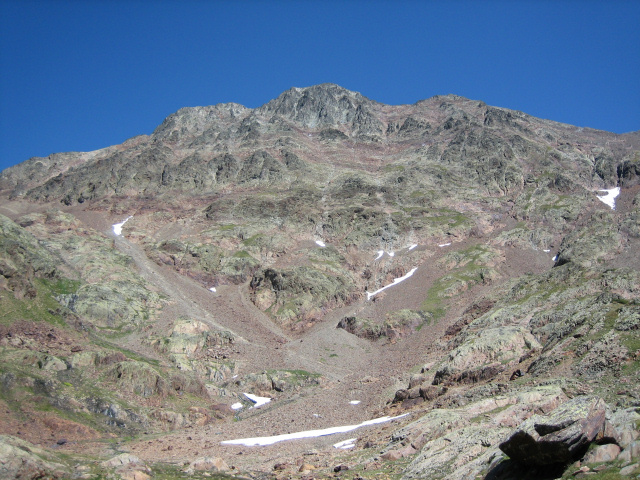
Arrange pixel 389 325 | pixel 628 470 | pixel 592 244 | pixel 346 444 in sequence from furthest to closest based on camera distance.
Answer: pixel 592 244, pixel 389 325, pixel 346 444, pixel 628 470

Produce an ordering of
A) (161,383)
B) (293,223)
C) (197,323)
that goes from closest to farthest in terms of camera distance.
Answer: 1. (161,383)
2. (197,323)
3. (293,223)

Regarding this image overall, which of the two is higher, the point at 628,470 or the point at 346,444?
the point at 346,444

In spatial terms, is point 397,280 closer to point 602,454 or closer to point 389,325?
point 389,325

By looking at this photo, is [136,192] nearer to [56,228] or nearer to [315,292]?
[56,228]

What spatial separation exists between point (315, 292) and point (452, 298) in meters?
30.5

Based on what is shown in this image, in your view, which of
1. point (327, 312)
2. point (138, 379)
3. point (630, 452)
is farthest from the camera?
point (327, 312)

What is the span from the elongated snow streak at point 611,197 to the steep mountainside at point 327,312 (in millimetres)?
1010

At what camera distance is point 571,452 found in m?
14.0

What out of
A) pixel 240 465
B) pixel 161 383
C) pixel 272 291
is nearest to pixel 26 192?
pixel 272 291

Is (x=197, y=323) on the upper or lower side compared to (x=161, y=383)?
upper

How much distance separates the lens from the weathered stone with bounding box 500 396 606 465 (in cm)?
1395

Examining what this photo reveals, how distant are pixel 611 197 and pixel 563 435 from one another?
523 feet

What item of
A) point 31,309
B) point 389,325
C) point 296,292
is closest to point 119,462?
point 31,309

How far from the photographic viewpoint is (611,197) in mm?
146000
